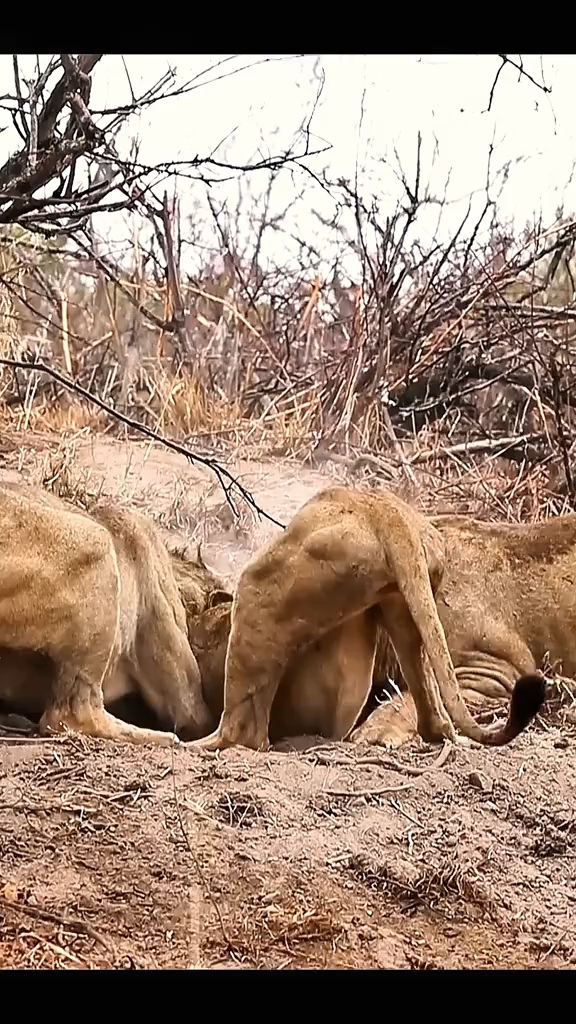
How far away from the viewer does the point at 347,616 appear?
308cm

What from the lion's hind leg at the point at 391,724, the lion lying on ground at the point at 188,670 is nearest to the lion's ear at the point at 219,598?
the lion lying on ground at the point at 188,670

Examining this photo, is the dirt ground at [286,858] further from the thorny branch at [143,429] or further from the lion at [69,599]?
the thorny branch at [143,429]

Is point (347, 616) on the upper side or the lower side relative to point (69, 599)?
upper

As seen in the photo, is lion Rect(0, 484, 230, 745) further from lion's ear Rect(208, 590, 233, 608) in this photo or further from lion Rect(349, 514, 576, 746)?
lion Rect(349, 514, 576, 746)

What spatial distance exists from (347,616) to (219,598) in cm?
41

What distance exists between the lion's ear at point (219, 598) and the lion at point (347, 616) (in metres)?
0.10

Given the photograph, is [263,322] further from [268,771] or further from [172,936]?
[172,936]

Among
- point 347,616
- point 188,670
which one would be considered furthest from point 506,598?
point 188,670

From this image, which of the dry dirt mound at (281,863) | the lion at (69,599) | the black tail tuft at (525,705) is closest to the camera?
the dry dirt mound at (281,863)

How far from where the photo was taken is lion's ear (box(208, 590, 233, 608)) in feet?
10.7

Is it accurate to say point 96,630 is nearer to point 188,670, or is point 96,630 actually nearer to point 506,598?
point 188,670

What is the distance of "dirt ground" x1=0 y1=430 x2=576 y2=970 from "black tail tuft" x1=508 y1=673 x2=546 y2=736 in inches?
2.9

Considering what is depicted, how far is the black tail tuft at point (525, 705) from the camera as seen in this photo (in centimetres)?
285
